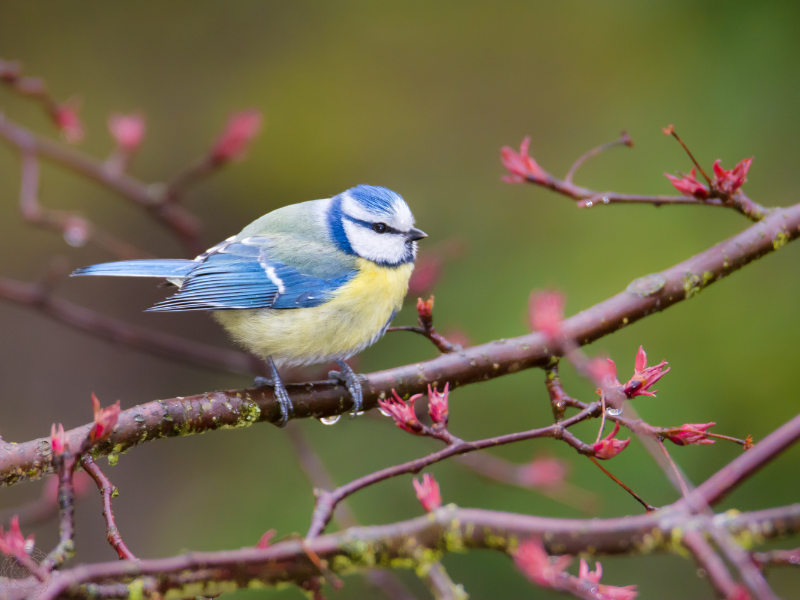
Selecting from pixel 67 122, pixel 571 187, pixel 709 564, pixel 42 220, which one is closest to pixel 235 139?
pixel 67 122

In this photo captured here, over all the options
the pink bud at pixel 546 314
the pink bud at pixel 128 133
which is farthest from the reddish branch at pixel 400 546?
the pink bud at pixel 128 133

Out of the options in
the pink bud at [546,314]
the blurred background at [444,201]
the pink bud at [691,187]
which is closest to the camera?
the pink bud at [546,314]

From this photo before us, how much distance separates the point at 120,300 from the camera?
3299 mm

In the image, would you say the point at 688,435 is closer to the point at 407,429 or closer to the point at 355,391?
the point at 407,429

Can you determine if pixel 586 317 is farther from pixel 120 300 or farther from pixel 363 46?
pixel 120 300

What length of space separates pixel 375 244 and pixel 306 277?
0.22m

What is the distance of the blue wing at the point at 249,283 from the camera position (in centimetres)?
180

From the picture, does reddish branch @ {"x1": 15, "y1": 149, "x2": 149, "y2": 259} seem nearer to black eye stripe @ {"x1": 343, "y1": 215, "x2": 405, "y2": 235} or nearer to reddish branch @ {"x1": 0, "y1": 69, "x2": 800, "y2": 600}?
reddish branch @ {"x1": 0, "y1": 69, "x2": 800, "y2": 600}

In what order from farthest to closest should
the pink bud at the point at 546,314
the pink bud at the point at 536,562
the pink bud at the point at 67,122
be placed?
the pink bud at the point at 67,122 < the pink bud at the point at 546,314 < the pink bud at the point at 536,562

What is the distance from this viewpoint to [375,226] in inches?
76.9

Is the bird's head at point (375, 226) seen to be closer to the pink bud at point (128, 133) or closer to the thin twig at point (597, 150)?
the thin twig at point (597, 150)

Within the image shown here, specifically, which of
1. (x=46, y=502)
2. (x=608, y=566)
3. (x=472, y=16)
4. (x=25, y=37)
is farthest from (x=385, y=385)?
(x=25, y=37)

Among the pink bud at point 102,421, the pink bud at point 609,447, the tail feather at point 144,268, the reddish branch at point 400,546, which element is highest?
the tail feather at point 144,268

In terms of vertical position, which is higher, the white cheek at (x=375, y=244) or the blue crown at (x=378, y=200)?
the blue crown at (x=378, y=200)
